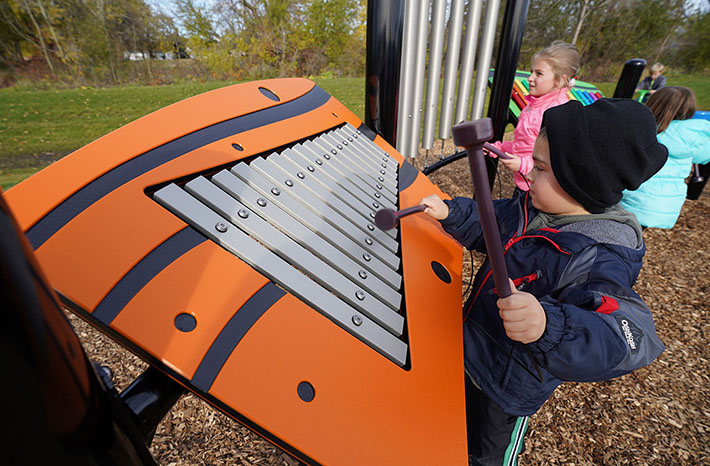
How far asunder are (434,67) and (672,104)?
232cm

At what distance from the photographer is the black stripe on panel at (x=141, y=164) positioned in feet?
2.16

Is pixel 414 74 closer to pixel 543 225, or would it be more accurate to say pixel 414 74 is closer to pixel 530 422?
pixel 543 225

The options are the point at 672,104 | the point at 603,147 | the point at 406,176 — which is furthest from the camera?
the point at 672,104

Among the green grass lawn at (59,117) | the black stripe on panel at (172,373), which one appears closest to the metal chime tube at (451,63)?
the black stripe on panel at (172,373)

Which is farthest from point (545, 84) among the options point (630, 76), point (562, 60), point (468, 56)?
point (630, 76)

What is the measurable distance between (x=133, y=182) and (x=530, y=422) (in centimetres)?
221

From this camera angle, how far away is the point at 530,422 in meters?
1.93

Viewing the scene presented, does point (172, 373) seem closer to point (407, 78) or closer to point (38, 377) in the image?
point (38, 377)

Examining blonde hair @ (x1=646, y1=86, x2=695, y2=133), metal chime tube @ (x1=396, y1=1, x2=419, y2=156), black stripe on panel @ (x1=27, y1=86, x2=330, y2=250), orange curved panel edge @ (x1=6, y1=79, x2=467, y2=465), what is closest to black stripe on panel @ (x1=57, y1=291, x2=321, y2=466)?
orange curved panel edge @ (x1=6, y1=79, x2=467, y2=465)

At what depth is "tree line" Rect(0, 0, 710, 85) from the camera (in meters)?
12.5

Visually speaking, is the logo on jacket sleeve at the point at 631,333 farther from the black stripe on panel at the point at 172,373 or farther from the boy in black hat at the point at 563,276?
the black stripe on panel at the point at 172,373

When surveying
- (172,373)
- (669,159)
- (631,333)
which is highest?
(172,373)

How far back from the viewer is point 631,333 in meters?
0.86

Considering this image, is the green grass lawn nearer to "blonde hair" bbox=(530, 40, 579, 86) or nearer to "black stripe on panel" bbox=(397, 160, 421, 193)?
"black stripe on panel" bbox=(397, 160, 421, 193)
